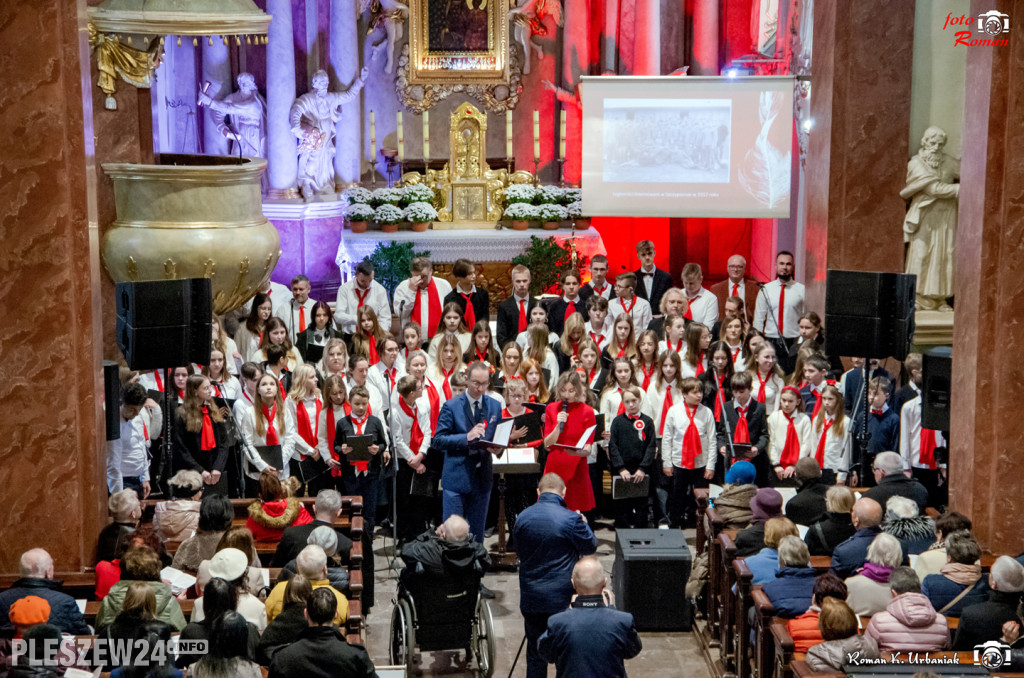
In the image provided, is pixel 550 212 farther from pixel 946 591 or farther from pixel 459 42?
pixel 946 591

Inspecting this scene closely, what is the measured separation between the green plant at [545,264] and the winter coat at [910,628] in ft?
32.1

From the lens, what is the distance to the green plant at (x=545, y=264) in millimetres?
16172

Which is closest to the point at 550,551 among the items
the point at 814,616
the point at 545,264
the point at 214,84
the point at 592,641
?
the point at 592,641

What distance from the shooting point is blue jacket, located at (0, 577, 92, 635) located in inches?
265

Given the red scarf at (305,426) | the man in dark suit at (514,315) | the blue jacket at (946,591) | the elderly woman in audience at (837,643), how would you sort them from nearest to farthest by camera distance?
the elderly woman in audience at (837,643)
the blue jacket at (946,591)
the red scarf at (305,426)
the man in dark suit at (514,315)

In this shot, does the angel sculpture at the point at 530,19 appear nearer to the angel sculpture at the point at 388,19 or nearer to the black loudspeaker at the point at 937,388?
the angel sculpture at the point at 388,19

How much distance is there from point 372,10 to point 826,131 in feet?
27.3

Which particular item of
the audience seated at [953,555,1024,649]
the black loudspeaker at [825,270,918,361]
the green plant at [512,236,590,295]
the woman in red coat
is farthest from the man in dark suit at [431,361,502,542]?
the green plant at [512,236,590,295]

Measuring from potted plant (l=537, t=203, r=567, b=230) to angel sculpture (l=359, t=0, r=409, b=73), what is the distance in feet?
11.7

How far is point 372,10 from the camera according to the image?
18688 millimetres

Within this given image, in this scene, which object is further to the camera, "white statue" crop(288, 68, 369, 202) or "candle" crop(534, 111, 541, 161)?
"candle" crop(534, 111, 541, 161)

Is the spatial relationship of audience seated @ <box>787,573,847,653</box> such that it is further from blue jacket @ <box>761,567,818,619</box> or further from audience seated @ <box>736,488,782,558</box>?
audience seated @ <box>736,488,782,558</box>

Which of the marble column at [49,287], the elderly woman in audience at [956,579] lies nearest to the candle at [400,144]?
the marble column at [49,287]

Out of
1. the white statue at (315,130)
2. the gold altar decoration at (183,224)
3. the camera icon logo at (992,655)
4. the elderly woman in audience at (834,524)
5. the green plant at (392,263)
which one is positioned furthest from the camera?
the white statue at (315,130)
